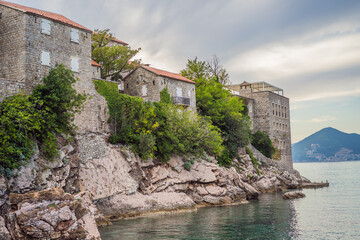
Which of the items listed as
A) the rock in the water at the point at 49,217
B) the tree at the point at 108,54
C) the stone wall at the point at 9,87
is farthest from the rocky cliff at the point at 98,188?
the tree at the point at 108,54

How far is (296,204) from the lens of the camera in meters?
39.8

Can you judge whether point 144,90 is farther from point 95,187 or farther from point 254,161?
point 254,161

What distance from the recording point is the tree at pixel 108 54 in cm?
4356

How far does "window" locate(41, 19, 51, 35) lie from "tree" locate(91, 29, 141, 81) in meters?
11.1

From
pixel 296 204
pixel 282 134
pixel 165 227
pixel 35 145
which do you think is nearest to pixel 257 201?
pixel 296 204

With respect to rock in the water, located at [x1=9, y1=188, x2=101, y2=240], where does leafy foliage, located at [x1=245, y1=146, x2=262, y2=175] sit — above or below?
above

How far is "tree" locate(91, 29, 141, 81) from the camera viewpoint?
4356 centimetres

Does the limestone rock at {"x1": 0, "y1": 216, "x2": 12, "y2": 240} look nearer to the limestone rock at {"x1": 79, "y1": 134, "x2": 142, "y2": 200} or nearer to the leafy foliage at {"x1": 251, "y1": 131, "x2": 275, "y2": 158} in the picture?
the limestone rock at {"x1": 79, "y1": 134, "x2": 142, "y2": 200}

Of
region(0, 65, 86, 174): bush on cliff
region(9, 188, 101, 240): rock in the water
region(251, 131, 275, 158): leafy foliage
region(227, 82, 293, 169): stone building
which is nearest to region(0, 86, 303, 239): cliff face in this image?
region(9, 188, 101, 240): rock in the water

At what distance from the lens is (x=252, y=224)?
28062 millimetres

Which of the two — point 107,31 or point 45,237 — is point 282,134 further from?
point 45,237

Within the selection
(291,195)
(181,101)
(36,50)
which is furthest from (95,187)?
(291,195)

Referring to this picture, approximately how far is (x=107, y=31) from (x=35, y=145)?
2269 cm

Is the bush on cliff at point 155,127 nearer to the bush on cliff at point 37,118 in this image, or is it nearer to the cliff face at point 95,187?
the cliff face at point 95,187
